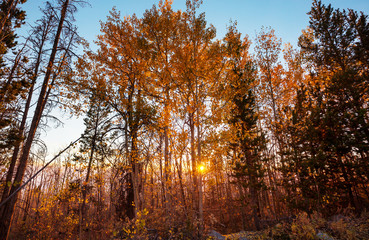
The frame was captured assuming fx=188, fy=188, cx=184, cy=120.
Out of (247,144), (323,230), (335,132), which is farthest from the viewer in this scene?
(247,144)

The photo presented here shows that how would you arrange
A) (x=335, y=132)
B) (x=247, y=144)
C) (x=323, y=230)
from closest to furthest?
(x=323, y=230), (x=335, y=132), (x=247, y=144)

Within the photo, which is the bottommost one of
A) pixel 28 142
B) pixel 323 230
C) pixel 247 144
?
pixel 323 230

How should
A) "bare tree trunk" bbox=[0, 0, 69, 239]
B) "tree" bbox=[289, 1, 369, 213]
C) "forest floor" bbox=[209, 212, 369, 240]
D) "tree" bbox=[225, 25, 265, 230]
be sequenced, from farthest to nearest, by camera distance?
"tree" bbox=[225, 25, 265, 230], "tree" bbox=[289, 1, 369, 213], "bare tree trunk" bbox=[0, 0, 69, 239], "forest floor" bbox=[209, 212, 369, 240]

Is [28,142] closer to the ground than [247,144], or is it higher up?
closer to the ground

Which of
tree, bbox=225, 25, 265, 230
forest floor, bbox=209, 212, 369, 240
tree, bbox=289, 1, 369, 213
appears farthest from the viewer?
tree, bbox=225, 25, 265, 230

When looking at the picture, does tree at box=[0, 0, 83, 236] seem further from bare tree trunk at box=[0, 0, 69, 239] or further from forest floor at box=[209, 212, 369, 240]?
forest floor at box=[209, 212, 369, 240]

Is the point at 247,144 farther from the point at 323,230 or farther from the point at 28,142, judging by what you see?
the point at 28,142

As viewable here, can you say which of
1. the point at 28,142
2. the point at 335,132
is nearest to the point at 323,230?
the point at 335,132

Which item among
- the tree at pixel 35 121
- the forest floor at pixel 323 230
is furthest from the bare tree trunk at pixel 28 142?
the forest floor at pixel 323 230

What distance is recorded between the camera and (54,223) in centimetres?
1062

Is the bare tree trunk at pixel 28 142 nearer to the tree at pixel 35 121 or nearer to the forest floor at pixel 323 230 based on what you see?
the tree at pixel 35 121

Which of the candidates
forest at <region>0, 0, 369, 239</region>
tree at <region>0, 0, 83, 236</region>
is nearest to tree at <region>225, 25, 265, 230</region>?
forest at <region>0, 0, 369, 239</region>

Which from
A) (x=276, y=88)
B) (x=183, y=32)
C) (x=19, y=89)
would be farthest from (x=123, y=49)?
(x=276, y=88)

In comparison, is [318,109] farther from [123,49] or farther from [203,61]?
[123,49]
